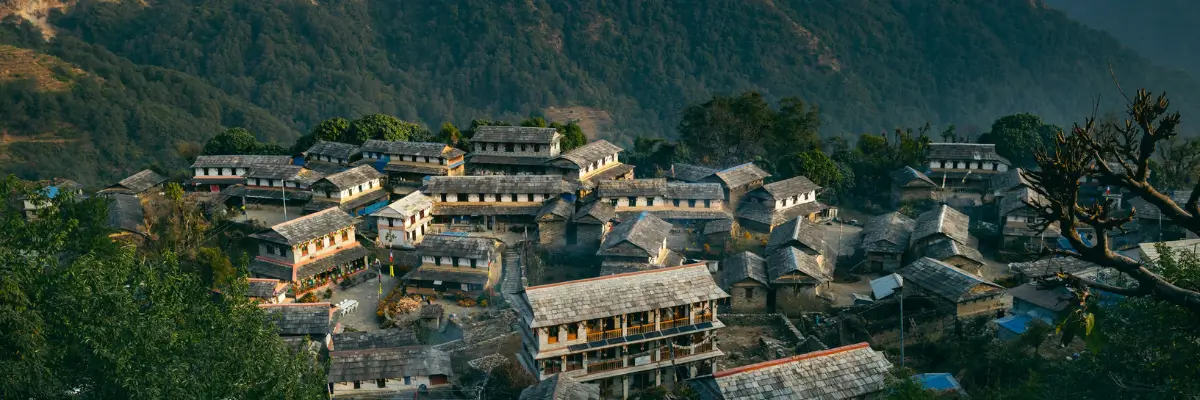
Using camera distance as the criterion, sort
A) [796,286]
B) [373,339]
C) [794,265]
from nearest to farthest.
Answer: [373,339] → [796,286] → [794,265]

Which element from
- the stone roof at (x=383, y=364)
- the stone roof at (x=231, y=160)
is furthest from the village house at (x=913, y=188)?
the stone roof at (x=231, y=160)

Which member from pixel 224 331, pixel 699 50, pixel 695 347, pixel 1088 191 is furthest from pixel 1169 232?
pixel 699 50

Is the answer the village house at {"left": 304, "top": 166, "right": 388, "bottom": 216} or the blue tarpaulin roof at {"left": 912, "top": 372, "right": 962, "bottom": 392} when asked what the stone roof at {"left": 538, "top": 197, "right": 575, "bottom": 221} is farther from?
the blue tarpaulin roof at {"left": 912, "top": 372, "right": 962, "bottom": 392}

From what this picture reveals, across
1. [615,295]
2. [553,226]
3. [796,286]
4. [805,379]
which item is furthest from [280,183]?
[805,379]

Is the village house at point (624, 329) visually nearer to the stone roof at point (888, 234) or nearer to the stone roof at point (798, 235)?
the stone roof at point (798, 235)

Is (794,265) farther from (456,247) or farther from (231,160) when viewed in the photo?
(231,160)

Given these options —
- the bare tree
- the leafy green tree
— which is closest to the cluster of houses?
the leafy green tree

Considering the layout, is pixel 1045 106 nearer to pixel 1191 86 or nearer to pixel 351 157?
pixel 1191 86
